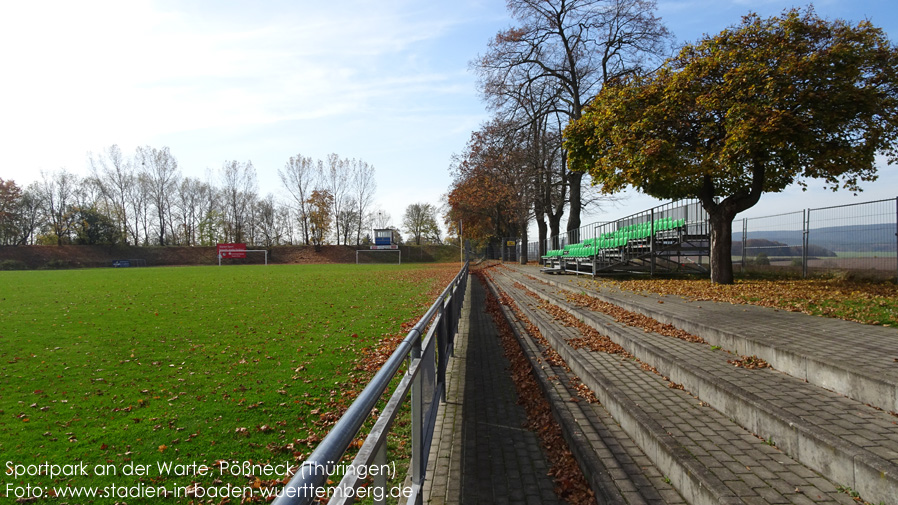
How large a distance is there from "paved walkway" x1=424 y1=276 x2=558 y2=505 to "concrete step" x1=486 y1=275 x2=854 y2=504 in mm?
801

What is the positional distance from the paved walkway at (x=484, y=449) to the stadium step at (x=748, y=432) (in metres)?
0.86

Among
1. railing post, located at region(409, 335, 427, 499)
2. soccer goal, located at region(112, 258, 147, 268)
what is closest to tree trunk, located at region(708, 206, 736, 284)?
railing post, located at region(409, 335, 427, 499)

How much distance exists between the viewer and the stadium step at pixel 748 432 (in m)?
2.60

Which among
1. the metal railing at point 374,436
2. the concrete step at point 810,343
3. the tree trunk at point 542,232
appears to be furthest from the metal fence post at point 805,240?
the tree trunk at point 542,232

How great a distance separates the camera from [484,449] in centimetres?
404

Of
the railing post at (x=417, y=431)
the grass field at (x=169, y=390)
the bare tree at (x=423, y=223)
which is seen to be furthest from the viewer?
the bare tree at (x=423, y=223)

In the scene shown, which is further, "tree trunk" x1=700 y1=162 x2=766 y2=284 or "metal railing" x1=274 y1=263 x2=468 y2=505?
"tree trunk" x1=700 y1=162 x2=766 y2=284

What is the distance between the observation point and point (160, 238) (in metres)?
68.1

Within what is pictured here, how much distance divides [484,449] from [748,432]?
200 centimetres

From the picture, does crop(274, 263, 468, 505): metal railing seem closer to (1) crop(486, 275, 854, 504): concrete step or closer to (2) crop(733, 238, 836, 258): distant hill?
(1) crop(486, 275, 854, 504): concrete step

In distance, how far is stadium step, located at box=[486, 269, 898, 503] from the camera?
2.60 metres

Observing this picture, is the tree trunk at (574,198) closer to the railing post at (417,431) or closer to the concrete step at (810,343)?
the concrete step at (810,343)

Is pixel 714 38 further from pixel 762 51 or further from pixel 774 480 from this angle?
pixel 774 480

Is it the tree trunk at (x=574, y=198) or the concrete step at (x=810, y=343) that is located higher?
the tree trunk at (x=574, y=198)
